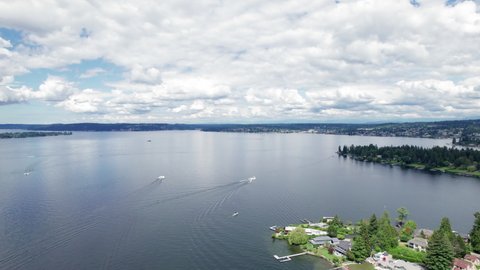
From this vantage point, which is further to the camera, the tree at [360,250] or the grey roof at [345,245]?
the grey roof at [345,245]

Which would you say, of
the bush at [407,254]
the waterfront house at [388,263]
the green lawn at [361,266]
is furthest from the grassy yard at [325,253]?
the bush at [407,254]

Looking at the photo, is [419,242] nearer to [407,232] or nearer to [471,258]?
[407,232]

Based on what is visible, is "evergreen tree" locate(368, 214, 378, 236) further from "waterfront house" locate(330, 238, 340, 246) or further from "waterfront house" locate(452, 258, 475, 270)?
"waterfront house" locate(452, 258, 475, 270)

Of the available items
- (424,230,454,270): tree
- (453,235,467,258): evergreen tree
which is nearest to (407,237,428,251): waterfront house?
(453,235,467,258): evergreen tree

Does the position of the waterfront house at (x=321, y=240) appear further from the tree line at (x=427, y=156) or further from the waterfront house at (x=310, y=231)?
the tree line at (x=427, y=156)

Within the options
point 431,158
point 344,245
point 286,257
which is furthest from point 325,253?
point 431,158
